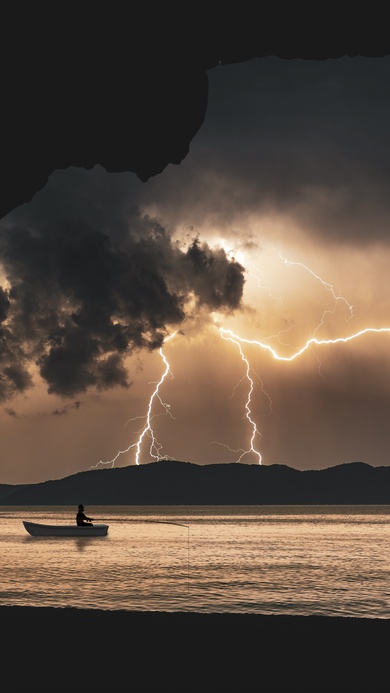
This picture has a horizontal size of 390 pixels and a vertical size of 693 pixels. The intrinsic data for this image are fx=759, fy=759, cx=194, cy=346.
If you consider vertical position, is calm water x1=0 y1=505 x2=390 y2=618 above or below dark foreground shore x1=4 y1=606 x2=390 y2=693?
above

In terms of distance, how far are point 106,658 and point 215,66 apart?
59.5 ft

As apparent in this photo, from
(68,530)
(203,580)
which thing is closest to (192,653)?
(203,580)

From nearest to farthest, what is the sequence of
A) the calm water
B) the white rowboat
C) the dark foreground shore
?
the dark foreground shore
the calm water
the white rowboat

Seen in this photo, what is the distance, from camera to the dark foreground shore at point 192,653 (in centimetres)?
1238

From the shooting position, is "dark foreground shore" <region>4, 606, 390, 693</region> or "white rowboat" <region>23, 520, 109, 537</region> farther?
"white rowboat" <region>23, 520, 109, 537</region>

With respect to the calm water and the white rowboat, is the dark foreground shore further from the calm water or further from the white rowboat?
the white rowboat

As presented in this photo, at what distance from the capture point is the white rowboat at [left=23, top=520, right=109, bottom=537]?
7856 centimetres

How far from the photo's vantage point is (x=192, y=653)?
1405 centimetres

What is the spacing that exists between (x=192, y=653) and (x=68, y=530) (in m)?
70.5

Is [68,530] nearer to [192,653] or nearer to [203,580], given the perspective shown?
[203,580]

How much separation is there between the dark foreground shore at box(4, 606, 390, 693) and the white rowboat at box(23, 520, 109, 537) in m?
62.2

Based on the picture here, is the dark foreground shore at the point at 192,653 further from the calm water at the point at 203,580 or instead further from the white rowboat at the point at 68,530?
the white rowboat at the point at 68,530

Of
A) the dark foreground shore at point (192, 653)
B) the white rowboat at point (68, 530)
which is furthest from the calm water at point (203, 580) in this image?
the white rowboat at point (68, 530)

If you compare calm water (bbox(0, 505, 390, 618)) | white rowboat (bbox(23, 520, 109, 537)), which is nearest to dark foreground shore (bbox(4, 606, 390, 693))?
calm water (bbox(0, 505, 390, 618))
